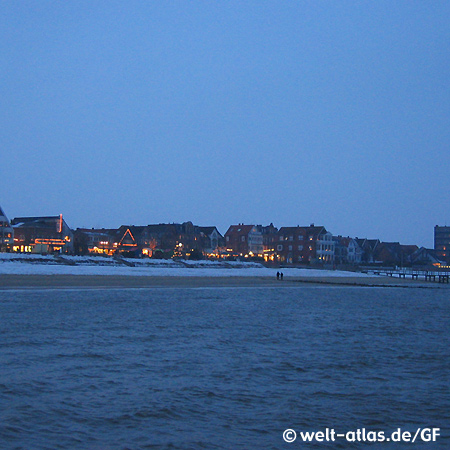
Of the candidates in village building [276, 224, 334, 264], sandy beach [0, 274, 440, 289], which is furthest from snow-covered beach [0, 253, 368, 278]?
village building [276, 224, 334, 264]

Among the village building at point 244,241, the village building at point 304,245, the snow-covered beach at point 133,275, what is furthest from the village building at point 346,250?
the snow-covered beach at point 133,275

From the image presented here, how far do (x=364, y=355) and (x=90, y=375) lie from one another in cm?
965

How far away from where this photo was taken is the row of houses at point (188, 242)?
5418 inches

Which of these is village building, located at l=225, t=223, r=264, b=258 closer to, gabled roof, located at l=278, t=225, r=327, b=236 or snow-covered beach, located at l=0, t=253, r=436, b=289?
gabled roof, located at l=278, t=225, r=327, b=236

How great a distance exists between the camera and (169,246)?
153 meters

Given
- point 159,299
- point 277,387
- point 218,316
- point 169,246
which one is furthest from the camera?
point 169,246

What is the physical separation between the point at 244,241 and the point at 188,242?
18.5 metres

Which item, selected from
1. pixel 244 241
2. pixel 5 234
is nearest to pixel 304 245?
pixel 244 241

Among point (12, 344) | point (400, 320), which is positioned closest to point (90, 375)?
point (12, 344)

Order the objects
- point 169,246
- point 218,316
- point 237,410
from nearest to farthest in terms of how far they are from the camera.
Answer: point 237,410 < point 218,316 < point 169,246

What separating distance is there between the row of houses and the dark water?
100804mm

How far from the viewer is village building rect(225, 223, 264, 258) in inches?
6678

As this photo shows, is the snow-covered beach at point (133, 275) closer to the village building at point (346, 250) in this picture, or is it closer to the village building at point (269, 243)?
the village building at point (269, 243)

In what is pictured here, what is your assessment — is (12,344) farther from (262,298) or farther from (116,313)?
(262,298)
